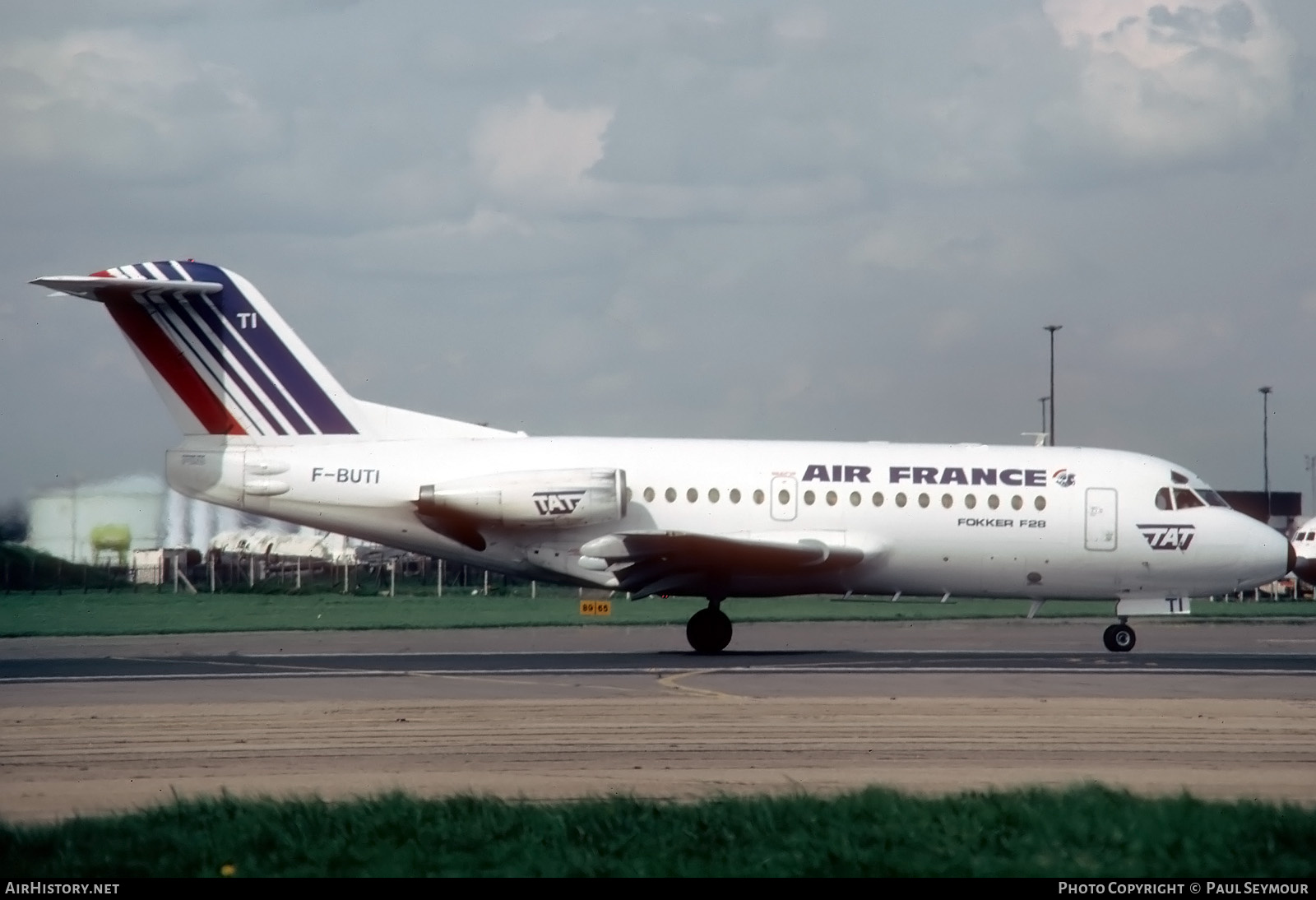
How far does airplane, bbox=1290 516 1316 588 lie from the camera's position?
47438 mm

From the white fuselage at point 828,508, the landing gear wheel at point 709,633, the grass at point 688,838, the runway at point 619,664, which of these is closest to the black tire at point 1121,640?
the runway at point 619,664

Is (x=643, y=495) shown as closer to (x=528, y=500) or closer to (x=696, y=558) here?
(x=696, y=558)

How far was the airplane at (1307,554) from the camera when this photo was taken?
156 ft

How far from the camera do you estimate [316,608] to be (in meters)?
40.4

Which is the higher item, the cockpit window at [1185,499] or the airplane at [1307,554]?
the cockpit window at [1185,499]

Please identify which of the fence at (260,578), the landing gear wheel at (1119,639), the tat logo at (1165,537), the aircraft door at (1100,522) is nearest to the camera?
the landing gear wheel at (1119,639)

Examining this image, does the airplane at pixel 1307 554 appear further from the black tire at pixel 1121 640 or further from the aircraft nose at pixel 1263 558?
the black tire at pixel 1121 640

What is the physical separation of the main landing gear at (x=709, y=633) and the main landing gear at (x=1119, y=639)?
22.1 feet

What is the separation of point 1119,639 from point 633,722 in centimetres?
1434

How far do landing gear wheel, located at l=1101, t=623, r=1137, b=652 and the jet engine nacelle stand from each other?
357 inches

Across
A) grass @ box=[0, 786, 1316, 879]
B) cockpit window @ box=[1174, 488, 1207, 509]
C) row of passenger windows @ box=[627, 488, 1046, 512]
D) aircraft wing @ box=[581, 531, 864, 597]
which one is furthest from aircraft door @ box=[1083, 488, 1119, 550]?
grass @ box=[0, 786, 1316, 879]

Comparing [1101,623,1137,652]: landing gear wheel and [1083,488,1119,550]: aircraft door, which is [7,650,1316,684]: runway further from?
[1083,488,1119,550]: aircraft door

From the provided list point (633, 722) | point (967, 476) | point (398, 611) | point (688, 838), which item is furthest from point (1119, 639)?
point (688, 838)

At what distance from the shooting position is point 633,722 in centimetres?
1603
